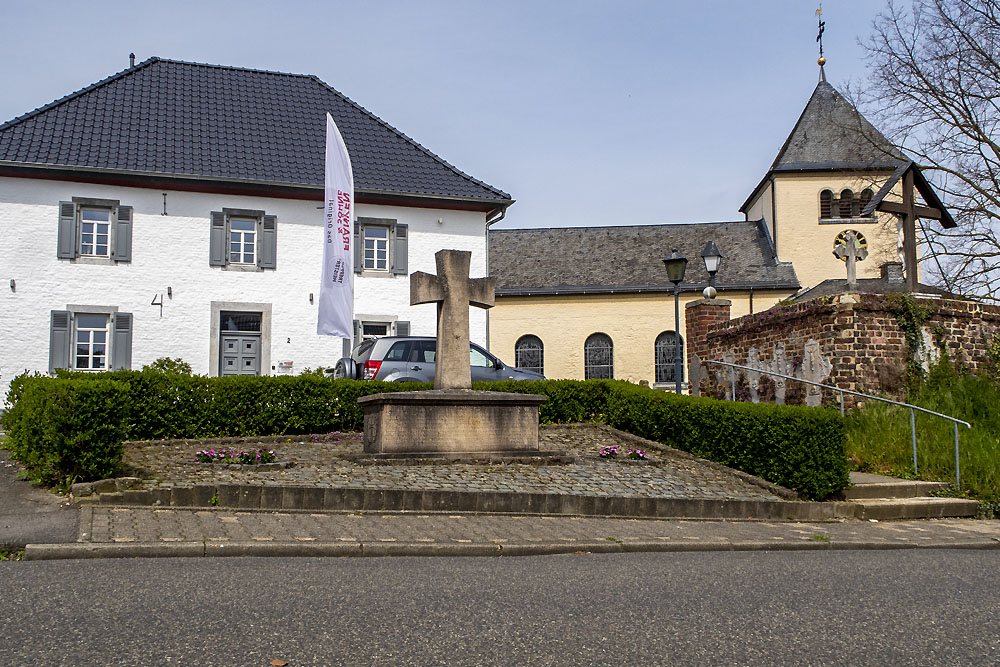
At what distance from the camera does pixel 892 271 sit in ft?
103

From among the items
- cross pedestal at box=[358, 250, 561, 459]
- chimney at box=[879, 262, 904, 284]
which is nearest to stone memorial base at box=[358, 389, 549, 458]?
cross pedestal at box=[358, 250, 561, 459]

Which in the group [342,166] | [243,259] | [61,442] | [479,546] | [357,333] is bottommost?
[479,546]

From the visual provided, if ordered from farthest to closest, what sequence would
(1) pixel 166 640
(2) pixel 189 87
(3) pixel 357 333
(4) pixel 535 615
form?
Result: (2) pixel 189 87 → (3) pixel 357 333 → (4) pixel 535 615 → (1) pixel 166 640

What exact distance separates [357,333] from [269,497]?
1419 centimetres

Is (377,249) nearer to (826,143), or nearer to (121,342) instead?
(121,342)

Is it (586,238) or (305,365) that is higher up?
(586,238)

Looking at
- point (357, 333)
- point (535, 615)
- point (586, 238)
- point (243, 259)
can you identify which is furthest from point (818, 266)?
point (535, 615)

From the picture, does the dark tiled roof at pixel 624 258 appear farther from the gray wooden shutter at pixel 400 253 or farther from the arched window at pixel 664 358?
the gray wooden shutter at pixel 400 253

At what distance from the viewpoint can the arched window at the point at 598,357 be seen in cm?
3100

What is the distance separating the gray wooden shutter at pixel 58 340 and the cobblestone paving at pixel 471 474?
9.67m

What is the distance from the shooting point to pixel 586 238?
3425cm

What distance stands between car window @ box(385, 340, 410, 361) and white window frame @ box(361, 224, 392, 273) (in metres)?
7.29

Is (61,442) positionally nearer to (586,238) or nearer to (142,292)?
(142,292)

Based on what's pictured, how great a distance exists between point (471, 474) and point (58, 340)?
1406cm
